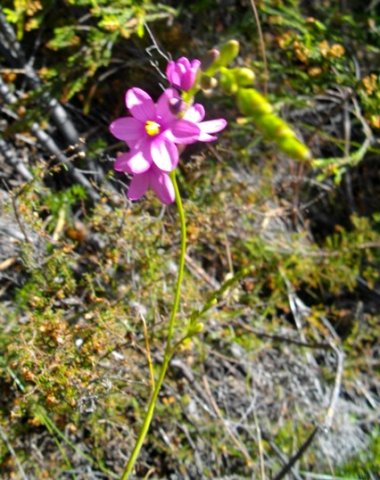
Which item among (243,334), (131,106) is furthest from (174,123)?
(243,334)

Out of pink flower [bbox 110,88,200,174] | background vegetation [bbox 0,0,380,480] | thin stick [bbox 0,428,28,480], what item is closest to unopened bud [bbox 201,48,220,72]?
pink flower [bbox 110,88,200,174]

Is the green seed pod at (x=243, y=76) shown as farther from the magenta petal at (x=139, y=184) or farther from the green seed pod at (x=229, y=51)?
the magenta petal at (x=139, y=184)

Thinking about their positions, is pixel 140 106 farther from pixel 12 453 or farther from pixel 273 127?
pixel 12 453

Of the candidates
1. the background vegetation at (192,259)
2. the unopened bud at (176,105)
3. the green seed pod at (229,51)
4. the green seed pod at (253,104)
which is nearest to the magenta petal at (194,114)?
the unopened bud at (176,105)

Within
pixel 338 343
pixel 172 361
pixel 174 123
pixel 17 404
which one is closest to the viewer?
pixel 174 123

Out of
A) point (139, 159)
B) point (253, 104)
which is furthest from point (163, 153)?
point (253, 104)

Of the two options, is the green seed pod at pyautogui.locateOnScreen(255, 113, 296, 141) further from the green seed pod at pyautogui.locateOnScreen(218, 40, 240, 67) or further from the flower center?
the flower center

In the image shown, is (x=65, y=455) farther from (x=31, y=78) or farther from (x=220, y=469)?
(x=31, y=78)
